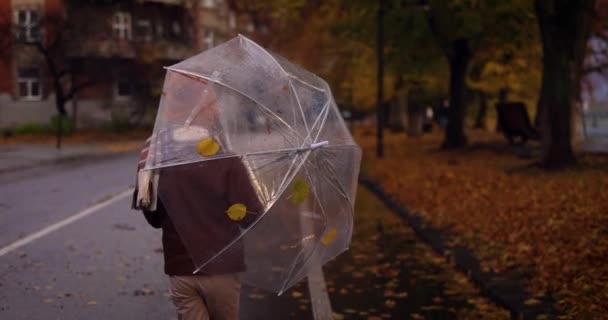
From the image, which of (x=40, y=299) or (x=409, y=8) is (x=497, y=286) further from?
(x=409, y=8)

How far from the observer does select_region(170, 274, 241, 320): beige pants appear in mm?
4145

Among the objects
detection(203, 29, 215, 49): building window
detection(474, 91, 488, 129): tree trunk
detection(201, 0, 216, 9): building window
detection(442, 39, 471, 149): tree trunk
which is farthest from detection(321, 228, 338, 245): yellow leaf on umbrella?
detection(201, 0, 216, 9): building window

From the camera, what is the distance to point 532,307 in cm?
689

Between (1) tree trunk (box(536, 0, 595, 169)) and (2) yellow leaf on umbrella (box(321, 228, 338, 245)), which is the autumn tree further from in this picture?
(2) yellow leaf on umbrella (box(321, 228, 338, 245))

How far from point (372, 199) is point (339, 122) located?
1260 cm

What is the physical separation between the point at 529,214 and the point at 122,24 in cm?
3895

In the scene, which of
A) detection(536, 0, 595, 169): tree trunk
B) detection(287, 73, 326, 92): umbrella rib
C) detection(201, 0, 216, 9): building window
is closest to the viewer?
detection(287, 73, 326, 92): umbrella rib

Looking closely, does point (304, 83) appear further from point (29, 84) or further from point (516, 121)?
point (29, 84)

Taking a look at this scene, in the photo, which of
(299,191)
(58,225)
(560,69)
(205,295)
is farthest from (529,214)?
(205,295)

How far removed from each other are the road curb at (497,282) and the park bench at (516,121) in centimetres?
1120

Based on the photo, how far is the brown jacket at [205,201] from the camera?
13.1 ft

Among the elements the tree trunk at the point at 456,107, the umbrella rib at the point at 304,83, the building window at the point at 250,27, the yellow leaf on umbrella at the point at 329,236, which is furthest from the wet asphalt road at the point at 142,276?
the building window at the point at 250,27

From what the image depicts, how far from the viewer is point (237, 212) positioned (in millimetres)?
4039

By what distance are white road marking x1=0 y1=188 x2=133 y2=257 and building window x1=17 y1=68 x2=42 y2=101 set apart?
31.4 metres
